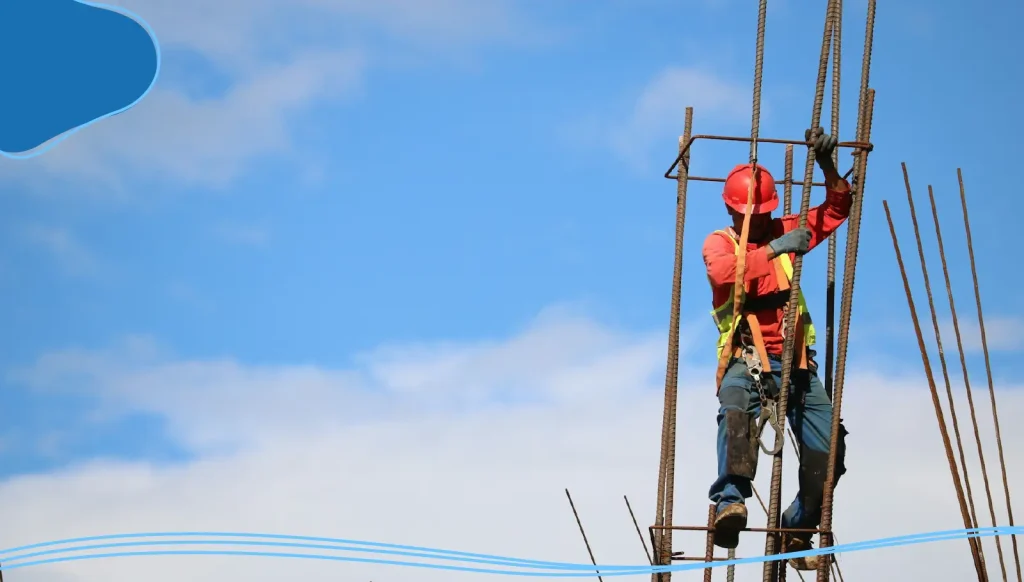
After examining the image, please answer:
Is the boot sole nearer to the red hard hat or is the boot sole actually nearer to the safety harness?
the safety harness

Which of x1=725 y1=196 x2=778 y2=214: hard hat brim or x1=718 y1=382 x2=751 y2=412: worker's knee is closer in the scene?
x1=718 y1=382 x2=751 y2=412: worker's knee

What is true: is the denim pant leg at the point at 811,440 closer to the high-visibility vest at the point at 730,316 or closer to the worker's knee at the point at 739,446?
the high-visibility vest at the point at 730,316

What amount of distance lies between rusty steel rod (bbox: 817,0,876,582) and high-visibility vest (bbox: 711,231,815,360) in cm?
21

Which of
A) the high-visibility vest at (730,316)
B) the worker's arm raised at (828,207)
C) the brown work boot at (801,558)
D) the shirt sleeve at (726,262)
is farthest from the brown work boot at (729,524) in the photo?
the worker's arm raised at (828,207)

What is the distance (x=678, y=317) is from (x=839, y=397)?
Answer: 1.14 m

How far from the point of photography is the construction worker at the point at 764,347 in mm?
8055

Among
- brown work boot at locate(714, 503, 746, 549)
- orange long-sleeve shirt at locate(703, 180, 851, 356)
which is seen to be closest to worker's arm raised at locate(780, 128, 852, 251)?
orange long-sleeve shirt at locate(703, 180, 851, 356)

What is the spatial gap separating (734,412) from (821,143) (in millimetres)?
1782

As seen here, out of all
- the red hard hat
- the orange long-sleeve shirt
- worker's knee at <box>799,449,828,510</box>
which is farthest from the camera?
the red hard hat

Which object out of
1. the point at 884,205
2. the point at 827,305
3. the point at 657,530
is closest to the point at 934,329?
the point at 884,205

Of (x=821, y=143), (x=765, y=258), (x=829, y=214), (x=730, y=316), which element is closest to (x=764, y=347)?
(x=730, y=316)

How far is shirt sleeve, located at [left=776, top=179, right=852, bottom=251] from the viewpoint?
8.44 metres

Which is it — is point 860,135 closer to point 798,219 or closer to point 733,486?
point 798,219

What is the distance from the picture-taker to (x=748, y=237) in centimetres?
845
